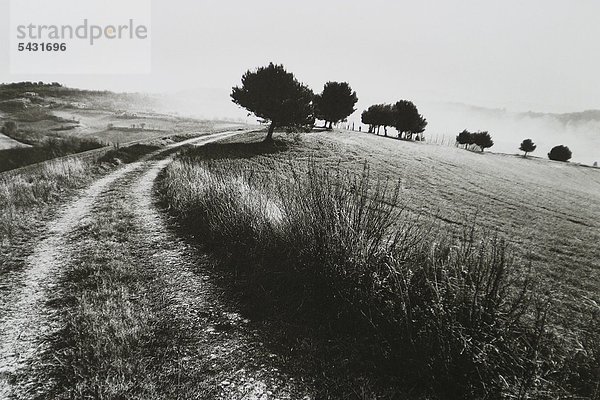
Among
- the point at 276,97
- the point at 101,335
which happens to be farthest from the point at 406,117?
the point at 101,335

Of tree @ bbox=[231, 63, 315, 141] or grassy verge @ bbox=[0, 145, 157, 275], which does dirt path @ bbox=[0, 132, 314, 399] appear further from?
tree @ bbox=[231, 63, 315, 141]

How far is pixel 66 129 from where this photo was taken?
51688 mm

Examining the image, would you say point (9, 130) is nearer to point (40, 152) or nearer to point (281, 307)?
point (40, 152)

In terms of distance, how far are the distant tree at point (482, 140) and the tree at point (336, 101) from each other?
129 feet

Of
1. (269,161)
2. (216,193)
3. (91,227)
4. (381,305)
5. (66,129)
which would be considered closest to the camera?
(381,305)

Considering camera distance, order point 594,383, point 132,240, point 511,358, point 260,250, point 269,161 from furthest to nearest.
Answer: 1. point 269,161
2. point 132,240
3. point 260,250
4. point 511,358
5. point 594,383

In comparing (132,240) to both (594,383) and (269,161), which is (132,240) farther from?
(269,161)

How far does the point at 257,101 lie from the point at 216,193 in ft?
73.8

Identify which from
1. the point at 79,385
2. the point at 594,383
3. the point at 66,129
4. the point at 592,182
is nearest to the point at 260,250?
the point at 79,385

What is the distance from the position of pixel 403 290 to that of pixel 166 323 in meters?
3.50

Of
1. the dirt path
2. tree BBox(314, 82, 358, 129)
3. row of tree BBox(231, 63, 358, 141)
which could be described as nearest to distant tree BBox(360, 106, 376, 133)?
tree BBox(314, 82, 358, 129)

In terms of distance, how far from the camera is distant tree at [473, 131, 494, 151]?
7056 centimetres

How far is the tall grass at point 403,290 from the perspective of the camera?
10.6 feet

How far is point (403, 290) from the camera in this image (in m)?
4.15
